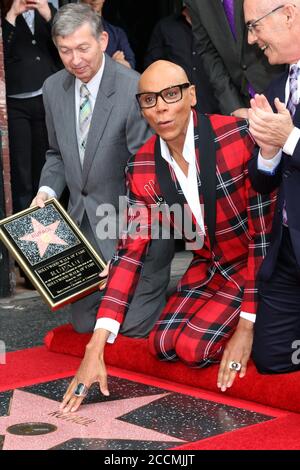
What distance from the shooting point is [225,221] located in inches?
130

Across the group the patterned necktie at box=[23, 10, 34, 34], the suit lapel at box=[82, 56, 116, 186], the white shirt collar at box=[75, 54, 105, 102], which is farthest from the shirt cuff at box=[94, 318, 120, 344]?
the patterned necktie at box=[23, 10, 34, 34]

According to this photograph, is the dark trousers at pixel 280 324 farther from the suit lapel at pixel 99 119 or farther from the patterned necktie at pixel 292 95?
the suit lapel at pixel 99 119

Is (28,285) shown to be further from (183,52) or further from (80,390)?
(80,390)

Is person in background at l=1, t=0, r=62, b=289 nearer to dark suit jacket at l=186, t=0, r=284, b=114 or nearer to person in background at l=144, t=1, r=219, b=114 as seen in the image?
person in background at l=144, t=1, r=219, b=114

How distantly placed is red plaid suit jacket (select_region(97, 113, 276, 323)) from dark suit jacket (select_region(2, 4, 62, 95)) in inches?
81.7

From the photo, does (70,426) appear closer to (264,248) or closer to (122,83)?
(264,248)

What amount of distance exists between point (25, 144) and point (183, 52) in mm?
1071

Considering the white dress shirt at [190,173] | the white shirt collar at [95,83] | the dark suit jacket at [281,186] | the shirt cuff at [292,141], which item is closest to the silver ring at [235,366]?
the dark suit jacket at [281,186]

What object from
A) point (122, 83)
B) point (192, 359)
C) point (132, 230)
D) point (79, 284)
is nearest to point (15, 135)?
point (122, 83)

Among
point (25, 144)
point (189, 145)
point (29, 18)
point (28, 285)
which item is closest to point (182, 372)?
point (189, 145)

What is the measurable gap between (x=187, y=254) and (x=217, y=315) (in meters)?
3.15

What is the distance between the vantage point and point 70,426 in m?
2.87

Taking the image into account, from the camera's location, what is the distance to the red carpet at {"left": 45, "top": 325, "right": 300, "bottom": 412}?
3004 millimetres

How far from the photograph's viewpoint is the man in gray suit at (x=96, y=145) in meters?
3.94
